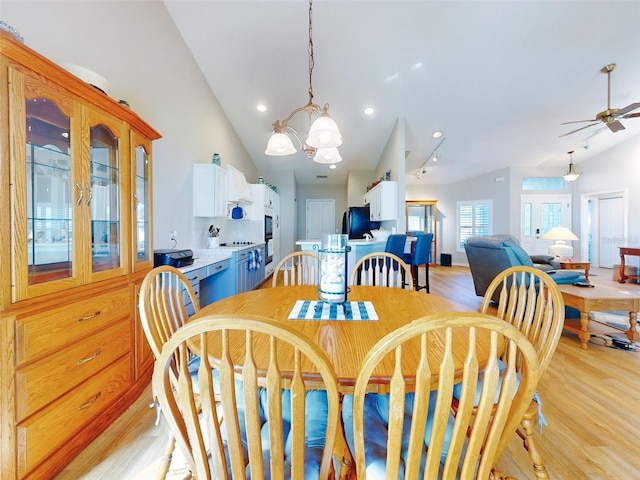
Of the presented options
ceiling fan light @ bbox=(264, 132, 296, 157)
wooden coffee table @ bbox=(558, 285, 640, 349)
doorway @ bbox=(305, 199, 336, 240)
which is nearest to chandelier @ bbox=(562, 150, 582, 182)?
wooden coffee table @ bbox=(558, 285, 640, 349)

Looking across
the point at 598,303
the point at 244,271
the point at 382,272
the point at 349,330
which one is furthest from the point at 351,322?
the point at 244,271

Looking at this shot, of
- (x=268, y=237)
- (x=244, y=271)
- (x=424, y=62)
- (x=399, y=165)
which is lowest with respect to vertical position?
(x=244, y=271)

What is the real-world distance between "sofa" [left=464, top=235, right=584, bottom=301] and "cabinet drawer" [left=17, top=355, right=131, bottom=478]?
3706 mm

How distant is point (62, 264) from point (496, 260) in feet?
12.9

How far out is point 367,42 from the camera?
3164 millimetres

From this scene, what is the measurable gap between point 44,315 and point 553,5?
478 cm

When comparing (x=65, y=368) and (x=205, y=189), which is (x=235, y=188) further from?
(x=65, y=368)

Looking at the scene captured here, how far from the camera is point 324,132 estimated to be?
1.86m

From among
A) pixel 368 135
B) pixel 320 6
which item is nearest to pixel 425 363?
pixel 320 6

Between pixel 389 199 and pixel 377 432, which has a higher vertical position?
pixel 389 199

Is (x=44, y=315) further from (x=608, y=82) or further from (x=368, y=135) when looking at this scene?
(x=608, y=82)

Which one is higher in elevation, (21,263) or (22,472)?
(21,263)

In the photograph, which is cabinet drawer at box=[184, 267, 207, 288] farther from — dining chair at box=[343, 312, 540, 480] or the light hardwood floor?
dining chair at box=[343, 312, 540, 480]

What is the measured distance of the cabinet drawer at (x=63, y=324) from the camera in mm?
1110
